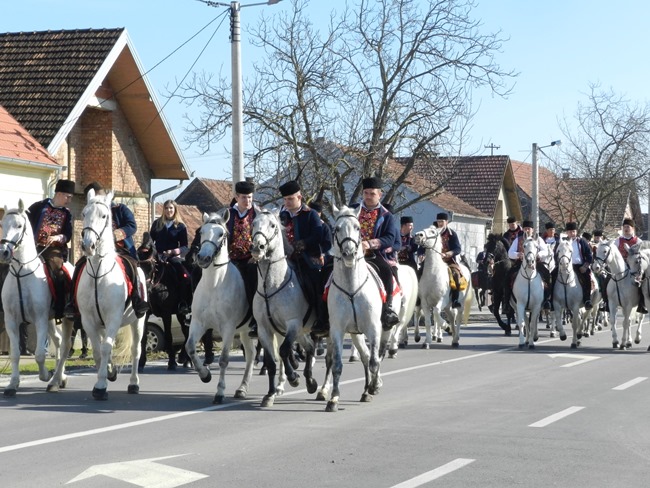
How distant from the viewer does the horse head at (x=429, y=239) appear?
21.5 meters

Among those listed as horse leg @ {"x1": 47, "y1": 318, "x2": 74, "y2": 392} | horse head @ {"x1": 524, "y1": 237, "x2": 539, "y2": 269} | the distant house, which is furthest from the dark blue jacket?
the distant house

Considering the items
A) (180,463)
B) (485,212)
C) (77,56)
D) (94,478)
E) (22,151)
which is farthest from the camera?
(485,212)

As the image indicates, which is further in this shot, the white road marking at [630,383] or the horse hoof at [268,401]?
the white road marking at [630,383]

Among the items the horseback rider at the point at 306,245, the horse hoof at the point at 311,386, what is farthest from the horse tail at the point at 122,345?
the horse hoof at the point at 311,386

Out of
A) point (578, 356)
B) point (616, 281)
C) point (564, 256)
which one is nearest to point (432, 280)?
point (564, 256)

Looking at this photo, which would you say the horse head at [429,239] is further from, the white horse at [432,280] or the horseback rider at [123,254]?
the horseback rider at [123,254]

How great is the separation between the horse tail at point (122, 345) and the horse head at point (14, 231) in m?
1.83

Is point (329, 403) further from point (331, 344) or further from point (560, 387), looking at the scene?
point (560, 387)

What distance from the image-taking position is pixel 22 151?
84.0 feet

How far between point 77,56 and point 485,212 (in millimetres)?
41879

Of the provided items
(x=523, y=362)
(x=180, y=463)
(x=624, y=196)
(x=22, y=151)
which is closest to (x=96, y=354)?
(x=180, y=463)

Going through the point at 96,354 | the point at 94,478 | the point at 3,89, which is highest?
the point at 3,89

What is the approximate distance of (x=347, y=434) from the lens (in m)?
10.5

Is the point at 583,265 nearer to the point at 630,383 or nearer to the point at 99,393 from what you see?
the point at 630,383
